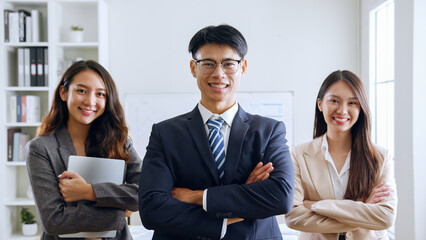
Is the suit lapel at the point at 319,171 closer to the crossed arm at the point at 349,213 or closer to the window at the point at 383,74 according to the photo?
the crossed arm at the point at 349,213

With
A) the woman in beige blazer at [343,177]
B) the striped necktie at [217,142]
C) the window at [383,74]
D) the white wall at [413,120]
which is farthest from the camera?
the window at [383,74]

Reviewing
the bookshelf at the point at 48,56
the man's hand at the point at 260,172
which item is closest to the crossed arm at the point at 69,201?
the man's hand at the point at 260,172

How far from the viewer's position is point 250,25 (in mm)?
4496

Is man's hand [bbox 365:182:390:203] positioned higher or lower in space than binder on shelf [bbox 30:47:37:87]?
lower

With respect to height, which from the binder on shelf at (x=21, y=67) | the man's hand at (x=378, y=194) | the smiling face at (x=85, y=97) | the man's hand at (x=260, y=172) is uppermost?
the binder on shelf at (x=21, y=67)

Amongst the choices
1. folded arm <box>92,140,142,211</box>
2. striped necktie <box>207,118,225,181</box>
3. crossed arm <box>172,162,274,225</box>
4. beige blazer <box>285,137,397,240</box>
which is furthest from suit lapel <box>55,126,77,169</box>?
beige blazer <box>285,137,397,240</box>

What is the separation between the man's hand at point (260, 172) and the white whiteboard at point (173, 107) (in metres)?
2.86

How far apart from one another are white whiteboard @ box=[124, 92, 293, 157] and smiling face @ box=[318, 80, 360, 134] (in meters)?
2.35

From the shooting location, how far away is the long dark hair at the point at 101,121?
2016 millimetres

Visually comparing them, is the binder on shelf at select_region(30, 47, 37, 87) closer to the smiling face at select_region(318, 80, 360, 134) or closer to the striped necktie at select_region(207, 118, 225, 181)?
the striped necktie at select_region(207, 118, 225, 181)

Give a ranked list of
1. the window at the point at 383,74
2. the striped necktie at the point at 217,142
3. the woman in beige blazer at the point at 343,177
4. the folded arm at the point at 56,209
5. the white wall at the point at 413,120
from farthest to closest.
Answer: the window at the point at 383,74 < the white wall at the point at 413,120 < the woman in beige blazer at the point at 343,177 < the folded arm at the point at 56,209 < the striped necktie at the point at 217,142

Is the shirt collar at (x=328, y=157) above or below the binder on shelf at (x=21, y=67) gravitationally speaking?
below

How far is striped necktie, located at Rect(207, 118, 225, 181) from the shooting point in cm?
162

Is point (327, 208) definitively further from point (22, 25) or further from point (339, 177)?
point (22, 25)
